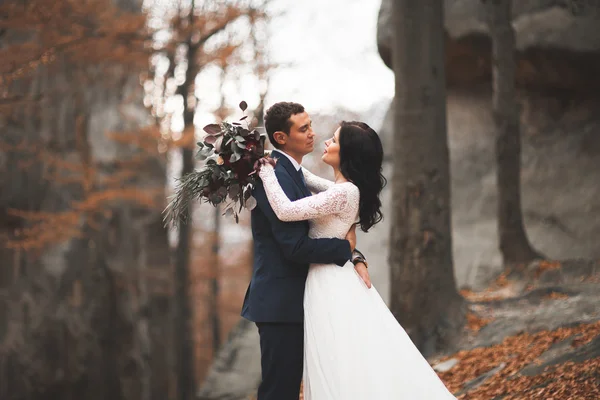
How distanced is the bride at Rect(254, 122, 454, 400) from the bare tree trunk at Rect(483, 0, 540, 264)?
578 cm

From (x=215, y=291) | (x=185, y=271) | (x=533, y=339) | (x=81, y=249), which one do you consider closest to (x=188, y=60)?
(x=185, y=271)

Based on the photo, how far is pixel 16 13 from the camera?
825cm

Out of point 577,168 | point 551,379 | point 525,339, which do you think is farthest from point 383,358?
point 577,168

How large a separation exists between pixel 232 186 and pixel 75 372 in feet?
42.2

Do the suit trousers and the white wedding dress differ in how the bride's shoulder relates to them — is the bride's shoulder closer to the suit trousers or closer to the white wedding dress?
the white wedding dress

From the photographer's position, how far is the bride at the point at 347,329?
3725mm

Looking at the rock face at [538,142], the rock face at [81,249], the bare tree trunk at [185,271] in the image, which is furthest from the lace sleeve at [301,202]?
the rock face at [81,249]

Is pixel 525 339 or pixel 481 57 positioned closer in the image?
pixel 525 339

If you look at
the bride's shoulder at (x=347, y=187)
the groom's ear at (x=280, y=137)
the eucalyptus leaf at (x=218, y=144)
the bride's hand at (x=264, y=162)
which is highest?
the groom's ear at (x=280, y=137)

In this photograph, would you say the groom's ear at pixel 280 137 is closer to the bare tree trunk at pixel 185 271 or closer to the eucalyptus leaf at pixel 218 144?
the eucalyptus leaf at pixel 218 144

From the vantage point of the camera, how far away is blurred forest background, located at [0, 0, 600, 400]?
7.03m

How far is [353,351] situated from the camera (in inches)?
148

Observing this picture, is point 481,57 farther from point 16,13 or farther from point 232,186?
point 232,186

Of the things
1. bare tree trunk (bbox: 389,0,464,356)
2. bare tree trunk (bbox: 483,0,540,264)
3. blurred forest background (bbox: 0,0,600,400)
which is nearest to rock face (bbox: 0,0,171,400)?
blurred forest background (bbox: 0,0,600,400)
